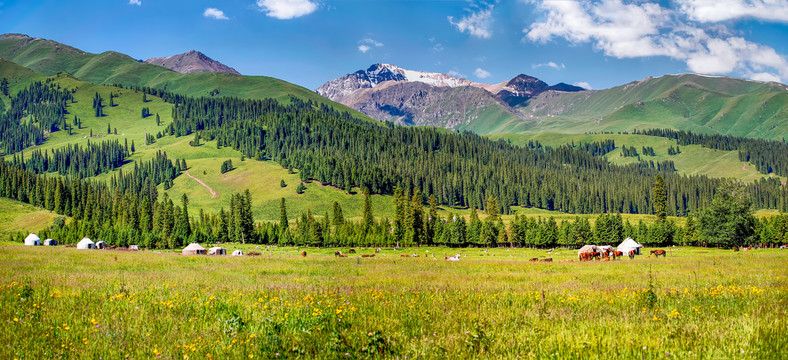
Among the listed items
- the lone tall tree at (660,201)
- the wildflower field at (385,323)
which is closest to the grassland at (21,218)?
the wildflower field at (385,323)

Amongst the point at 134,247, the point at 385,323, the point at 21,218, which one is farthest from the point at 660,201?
the point at 21,218

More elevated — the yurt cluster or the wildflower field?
the wildflower field

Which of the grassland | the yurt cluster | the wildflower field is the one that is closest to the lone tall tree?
the yurt cluster

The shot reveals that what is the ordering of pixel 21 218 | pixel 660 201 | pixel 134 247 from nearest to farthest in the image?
pixel 134 247
pixel 660 201
pixel 21 218

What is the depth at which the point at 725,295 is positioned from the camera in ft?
45.0

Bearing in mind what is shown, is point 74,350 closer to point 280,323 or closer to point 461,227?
point 280,323

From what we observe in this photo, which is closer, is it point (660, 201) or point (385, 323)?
point (385, 323)

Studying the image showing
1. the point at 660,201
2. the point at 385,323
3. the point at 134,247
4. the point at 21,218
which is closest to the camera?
the point at 385,323

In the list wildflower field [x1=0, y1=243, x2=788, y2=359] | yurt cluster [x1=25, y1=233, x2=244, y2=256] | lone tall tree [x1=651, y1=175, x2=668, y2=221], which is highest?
lone tall tree [x1=651, y1=175, x2=668, y2=221]

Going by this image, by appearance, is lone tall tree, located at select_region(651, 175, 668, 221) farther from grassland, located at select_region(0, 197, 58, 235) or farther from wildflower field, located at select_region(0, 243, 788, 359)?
Result: grassland, located at select_region(0, 197, 58, 235)

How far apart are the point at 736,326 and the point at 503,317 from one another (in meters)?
4.91

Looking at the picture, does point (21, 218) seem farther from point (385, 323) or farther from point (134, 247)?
point (385, 323)

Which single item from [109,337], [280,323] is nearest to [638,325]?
[280,323]

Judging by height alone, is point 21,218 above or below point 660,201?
below
